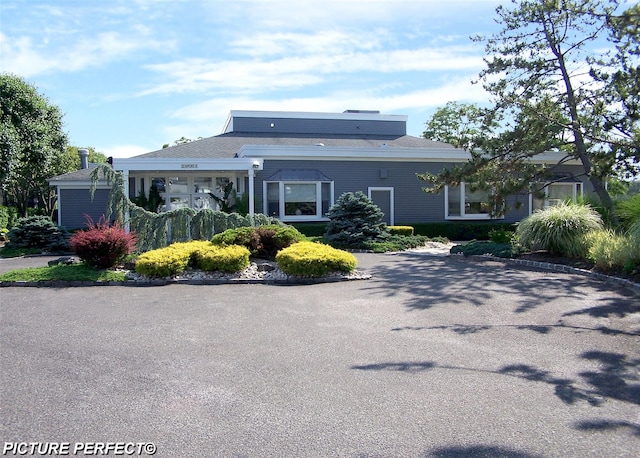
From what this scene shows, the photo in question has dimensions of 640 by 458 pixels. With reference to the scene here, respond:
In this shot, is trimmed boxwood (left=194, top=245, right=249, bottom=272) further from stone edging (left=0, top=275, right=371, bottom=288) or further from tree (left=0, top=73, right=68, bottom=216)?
tree (left=0, top=73, right=68, bottom=216)

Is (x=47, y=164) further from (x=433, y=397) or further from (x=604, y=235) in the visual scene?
(x=433, y=397)

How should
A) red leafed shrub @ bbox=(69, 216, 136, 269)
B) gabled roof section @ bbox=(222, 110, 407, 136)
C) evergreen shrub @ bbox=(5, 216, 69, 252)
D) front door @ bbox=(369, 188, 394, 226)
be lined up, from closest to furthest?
red leafed shrub @ bbox=(69, 216, 136, 269) < evergreen shrub @ bbox=(5, 216, 69, 252) < front door @ bbox=(369, 188, 394, 226) < gabled roof section @ bbox=(222, 110, 407, 136)

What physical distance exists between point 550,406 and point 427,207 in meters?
19.1

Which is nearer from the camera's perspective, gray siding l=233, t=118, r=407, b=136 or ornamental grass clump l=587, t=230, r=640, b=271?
ornamental grass clump l=587, t=230, r=640, b=271

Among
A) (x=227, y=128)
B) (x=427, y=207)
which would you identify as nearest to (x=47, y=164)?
(x=227, y=128)

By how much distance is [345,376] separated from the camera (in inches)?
199

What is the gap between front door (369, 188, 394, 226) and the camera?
22500 mm

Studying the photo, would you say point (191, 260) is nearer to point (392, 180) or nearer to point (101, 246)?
point (101, 246)

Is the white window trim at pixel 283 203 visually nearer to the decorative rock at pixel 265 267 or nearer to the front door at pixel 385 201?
the front door at pixel 385 201

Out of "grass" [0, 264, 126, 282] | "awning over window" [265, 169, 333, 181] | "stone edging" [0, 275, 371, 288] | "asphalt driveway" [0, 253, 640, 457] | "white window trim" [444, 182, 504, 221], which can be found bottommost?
"asphalt driveway" [0, 253, 640, 457]

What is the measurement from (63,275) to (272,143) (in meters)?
15.7

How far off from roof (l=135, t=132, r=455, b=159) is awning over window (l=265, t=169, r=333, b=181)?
1.89m

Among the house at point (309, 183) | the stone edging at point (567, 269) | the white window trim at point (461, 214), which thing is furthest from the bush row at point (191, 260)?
the white window trim at point (461, 214)

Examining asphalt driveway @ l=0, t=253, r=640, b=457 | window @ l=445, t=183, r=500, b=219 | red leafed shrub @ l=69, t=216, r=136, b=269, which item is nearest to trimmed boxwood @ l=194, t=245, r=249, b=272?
red leafed shrub @ l=69, t=216, r=136, b=269
